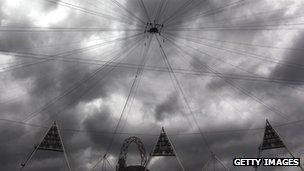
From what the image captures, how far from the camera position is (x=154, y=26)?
33.3 m

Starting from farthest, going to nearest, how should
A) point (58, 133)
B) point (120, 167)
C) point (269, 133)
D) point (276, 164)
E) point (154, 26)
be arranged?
point (120, 167), point (269, 133), point (58, 133), point (276, 164), point (154, 26)

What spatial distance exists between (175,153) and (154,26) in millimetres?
39006

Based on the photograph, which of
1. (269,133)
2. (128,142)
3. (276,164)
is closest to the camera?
(276,164)

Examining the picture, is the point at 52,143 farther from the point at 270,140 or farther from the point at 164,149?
the point at 270,140

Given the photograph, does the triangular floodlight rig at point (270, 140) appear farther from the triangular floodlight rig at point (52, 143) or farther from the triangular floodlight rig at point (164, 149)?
the triangular floodlight rig at point (52, 143)

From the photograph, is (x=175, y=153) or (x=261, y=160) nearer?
(x=261, y=160)

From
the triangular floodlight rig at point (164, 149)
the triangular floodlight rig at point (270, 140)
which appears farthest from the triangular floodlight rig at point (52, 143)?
the triangular floodlight rig at point (270, 140)

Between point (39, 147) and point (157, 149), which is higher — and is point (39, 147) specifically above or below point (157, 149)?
below

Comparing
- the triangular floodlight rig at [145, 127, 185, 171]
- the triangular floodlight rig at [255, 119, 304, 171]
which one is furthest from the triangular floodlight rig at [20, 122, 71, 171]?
the triangular floodlight rig at [255, 119, 304, 171]

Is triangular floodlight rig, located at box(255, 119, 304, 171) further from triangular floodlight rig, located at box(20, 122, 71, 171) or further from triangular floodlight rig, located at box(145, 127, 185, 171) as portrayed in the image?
triangular floodlight rig, located at box(20, 122, 71, 171)

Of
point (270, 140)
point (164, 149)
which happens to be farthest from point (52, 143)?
point (270, 140)

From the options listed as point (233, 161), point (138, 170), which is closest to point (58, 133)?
point (233, 161)

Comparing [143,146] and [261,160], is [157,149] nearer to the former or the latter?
[261,160]

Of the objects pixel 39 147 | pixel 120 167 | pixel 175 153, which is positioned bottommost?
pixel 39 147
